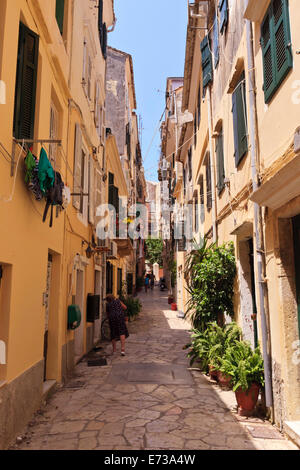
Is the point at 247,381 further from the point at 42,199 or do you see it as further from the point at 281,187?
the point at 42,199

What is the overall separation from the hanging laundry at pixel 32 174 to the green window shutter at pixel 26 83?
365 mm

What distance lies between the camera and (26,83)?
16.8ft

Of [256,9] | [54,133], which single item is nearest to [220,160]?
[256,9]

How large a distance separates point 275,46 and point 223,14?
14.2 ft

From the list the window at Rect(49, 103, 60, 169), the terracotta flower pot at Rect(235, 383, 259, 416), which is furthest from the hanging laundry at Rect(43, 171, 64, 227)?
the terracotta flower pot at Rect(235, 383, 259, 416)

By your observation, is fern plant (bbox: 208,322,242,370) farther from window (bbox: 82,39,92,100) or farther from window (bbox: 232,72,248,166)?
window (bbox: 82,39,92,100)

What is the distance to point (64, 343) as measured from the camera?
7340 mm

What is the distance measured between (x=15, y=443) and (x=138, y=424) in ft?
5.40

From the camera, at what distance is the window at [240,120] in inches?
259

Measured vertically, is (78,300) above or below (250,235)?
below

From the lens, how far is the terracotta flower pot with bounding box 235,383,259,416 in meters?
5.34

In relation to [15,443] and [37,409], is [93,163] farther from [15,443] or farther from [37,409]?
[15,443]
